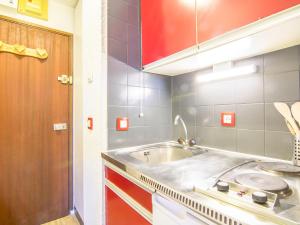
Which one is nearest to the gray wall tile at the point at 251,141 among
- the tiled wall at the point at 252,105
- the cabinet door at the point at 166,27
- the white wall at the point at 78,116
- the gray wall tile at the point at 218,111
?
the tiled wall at the point at 252,105

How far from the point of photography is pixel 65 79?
199 cm

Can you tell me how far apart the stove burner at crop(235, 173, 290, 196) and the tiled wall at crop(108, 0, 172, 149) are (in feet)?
2.86

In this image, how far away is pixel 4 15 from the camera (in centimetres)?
162

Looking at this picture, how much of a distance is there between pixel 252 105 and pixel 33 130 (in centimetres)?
198

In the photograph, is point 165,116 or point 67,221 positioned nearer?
point 165,116

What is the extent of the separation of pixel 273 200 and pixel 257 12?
2.26 ft

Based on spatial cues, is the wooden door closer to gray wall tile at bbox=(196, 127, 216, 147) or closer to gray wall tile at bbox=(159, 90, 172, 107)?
gray wall tile at bbox=(159, 90, 172, 107)

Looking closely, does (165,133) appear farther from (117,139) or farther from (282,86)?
(282,86)

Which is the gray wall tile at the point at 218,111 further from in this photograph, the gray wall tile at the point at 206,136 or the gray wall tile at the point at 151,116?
the gray wall tile at the point at 151,116

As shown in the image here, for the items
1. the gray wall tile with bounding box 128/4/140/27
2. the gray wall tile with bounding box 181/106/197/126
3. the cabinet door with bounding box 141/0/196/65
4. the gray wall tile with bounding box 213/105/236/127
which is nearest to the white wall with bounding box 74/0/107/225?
the gray wall tile with bounding box 128/4/140/27

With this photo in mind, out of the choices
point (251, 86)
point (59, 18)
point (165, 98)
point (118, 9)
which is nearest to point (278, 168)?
point (251, 86)

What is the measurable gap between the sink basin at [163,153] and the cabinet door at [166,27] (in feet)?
2.26

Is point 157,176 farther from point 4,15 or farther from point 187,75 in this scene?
point 4,15

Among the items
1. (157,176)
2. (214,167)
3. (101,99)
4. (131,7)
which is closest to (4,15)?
(131,7)
